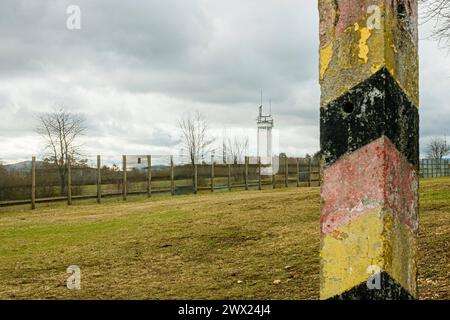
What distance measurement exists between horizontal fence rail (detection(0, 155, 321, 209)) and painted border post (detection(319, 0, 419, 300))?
17.9 m

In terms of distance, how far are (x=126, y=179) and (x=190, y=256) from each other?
15.8 metres

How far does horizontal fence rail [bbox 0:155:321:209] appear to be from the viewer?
18422 mm

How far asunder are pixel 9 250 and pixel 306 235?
5254mm

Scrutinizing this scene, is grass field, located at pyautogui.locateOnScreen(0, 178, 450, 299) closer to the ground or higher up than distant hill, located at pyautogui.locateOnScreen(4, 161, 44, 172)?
closer to the ground

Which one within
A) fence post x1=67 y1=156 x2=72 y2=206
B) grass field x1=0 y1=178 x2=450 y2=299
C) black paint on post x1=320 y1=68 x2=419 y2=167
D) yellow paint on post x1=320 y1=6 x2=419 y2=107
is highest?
yellow paint on post x1=320 y1=6 x2=419 y2=107

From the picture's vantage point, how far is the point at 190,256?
7.07m

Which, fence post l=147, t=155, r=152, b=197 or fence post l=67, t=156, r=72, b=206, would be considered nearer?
fence post l=67, t=156, r=72, b=206

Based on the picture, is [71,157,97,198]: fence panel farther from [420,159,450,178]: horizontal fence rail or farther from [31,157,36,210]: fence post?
[420,159,450,178]: horizontal fence rail

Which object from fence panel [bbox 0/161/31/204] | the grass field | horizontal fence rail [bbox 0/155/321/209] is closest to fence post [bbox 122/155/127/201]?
horizontal fence rail [bbox 0/155/321/209]

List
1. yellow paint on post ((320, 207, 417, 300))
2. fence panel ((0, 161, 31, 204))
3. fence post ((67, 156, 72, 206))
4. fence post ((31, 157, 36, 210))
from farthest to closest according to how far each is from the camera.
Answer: fence post ((67, 156, 72, 206))
fence post ((31, 157, 36, 210))
fence panel ((0, 161, 31, 204))
yellow paint on post ((320, 207, 417, 300))

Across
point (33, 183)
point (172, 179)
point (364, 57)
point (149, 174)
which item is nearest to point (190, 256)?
point (364, 57)

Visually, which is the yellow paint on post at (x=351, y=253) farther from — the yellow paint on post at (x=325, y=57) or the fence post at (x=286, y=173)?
the fence post at (x=286, y=173)
